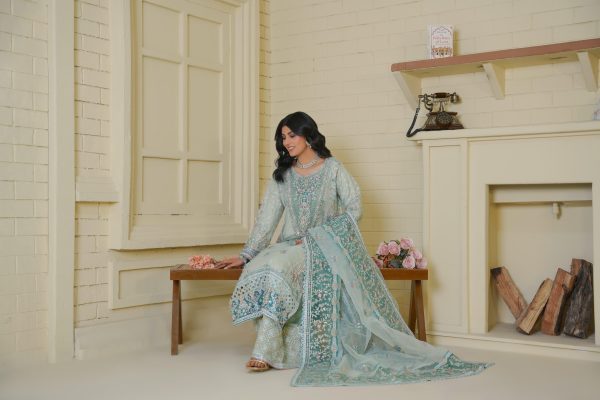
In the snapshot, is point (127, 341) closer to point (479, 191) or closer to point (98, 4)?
point (98, 4)

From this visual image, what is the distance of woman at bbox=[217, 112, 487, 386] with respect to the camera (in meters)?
3.86

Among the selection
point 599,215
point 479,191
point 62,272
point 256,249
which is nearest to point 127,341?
point 62,272

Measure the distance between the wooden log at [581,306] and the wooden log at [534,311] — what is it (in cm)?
15

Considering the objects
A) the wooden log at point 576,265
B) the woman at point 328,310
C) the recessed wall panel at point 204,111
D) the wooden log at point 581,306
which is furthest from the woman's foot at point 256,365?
the wooden log at point 576,265

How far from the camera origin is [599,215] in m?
4.25

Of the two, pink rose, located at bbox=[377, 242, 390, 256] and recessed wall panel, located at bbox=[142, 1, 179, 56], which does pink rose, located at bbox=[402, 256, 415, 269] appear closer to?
pink rose, located at bbox=[377, 242, 390, 256]

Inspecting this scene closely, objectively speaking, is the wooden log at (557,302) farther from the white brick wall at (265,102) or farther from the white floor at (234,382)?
the white brick wall at (265,102)

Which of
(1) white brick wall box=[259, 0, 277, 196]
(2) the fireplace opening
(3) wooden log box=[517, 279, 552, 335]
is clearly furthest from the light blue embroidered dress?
(1) white brick wall box=[259, 0, 277, 196]

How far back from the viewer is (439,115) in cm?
482

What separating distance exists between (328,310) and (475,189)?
1301mm

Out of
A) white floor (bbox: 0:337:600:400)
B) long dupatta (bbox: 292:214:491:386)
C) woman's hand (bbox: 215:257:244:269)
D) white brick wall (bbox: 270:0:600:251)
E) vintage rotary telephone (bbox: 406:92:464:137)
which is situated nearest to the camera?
white floor (bbox: 0:337:600:400)

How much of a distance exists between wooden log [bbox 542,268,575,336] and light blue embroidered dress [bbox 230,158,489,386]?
0.83 metres

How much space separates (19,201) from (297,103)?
2.29 meters

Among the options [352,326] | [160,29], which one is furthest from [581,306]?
[160,29]
